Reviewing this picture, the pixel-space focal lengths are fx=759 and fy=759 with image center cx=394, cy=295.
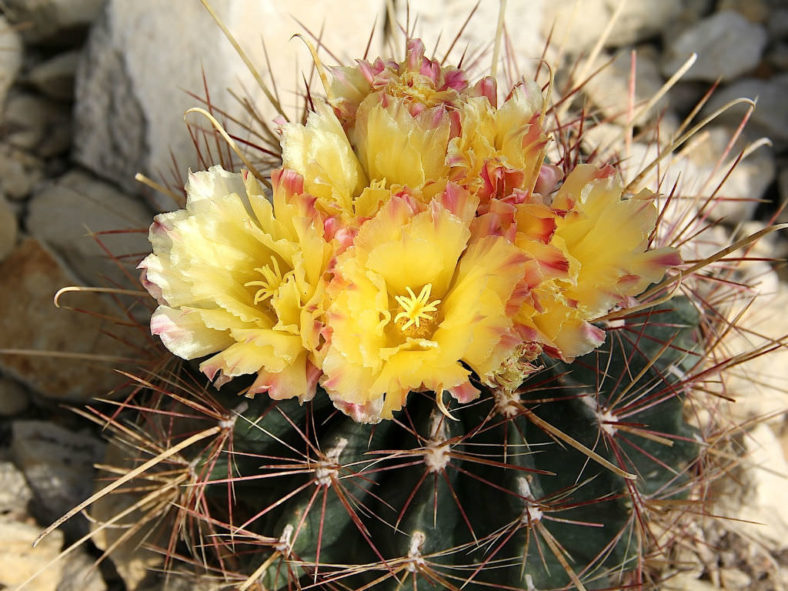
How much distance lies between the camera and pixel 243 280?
131 centimetres

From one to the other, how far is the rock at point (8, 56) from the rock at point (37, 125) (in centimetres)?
5

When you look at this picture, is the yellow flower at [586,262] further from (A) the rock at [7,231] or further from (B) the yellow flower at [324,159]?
(A) the rock at [7,231]

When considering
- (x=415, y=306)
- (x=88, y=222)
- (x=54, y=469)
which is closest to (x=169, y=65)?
(x=88, y=222)

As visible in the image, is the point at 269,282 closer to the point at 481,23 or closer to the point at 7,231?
the point at 7,231

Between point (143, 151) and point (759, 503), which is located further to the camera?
point (143, 151)

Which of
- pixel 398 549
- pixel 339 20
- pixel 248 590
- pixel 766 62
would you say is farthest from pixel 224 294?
pixel 766 62

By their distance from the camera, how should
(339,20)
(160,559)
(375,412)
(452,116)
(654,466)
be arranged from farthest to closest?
(339,20), (160,559), (654,466), (452,116), (375,412)

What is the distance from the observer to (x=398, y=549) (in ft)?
4.68

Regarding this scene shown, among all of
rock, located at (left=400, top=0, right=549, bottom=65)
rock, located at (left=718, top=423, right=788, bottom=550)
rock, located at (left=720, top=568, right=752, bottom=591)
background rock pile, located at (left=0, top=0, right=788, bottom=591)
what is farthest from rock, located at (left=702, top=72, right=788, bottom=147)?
rock, located at (left=720, top=568, right=752, bottom=591)

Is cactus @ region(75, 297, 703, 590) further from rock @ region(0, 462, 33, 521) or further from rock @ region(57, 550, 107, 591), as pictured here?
rock @ region(0, 462, 33, 521)

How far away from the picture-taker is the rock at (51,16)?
3.26 m

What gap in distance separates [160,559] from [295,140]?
1331 mm

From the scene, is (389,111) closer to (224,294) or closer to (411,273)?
(411,273)

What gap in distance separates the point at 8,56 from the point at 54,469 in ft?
6.36
